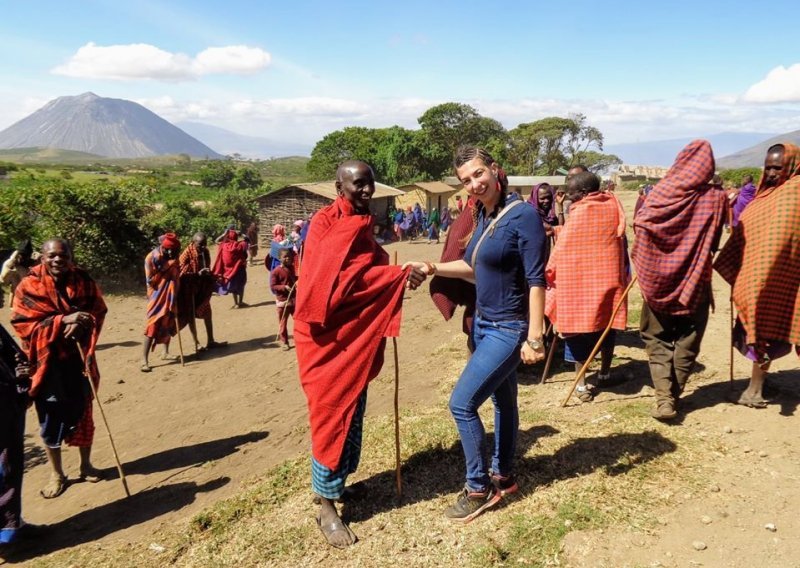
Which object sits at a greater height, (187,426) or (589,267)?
(589,267)

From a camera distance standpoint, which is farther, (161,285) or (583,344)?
(161,285)

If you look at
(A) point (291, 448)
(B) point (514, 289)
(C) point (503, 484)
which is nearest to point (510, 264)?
(B) point (514, 289)

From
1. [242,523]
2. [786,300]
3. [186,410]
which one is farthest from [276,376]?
[786,300]

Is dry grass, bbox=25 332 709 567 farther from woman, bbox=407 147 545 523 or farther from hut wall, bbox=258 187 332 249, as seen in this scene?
hut wall, bbox=258 187 332 249

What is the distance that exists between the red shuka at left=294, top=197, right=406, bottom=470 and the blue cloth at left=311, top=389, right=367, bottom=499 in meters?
0.07

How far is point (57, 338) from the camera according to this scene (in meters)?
3.67

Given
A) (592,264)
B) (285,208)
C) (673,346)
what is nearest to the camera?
(673,346)

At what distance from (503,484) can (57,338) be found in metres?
3.33

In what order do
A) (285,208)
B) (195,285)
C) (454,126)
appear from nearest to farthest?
(195,285), (285,208), (454,126)

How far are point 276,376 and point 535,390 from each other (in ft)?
11.6

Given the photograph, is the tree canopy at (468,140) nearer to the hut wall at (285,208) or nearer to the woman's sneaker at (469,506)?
the hut wall at (285,208)

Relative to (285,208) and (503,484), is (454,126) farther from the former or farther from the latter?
(503,484)

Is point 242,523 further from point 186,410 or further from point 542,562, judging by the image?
point 186,410

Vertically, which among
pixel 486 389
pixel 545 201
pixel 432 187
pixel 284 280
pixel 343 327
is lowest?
pixel 284 280
